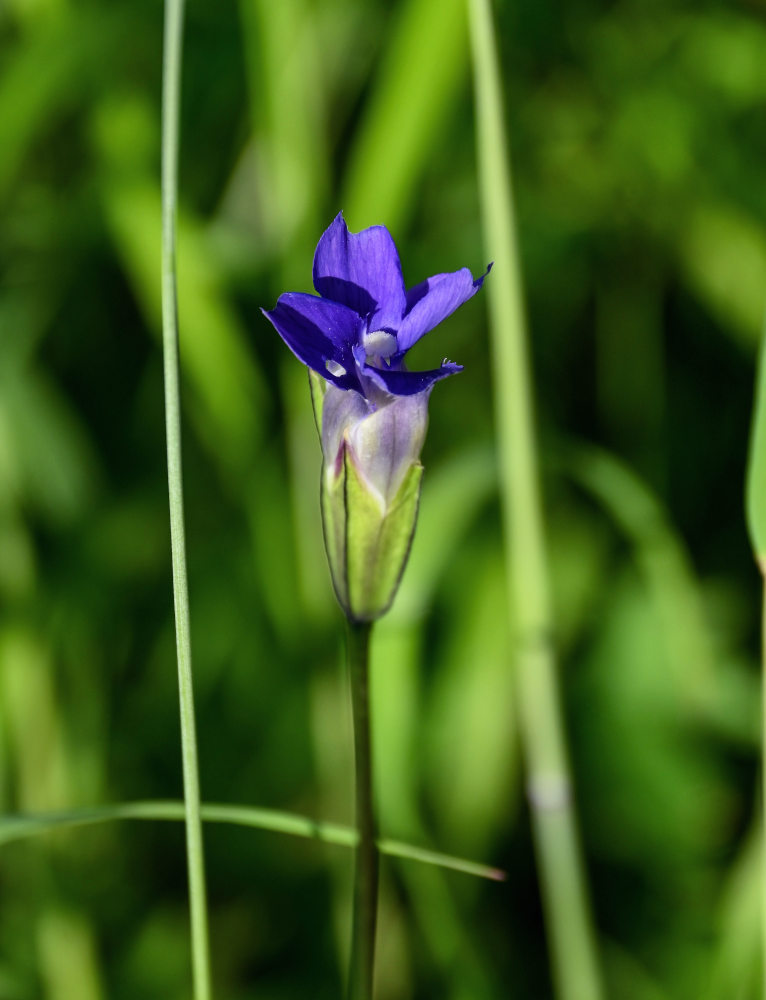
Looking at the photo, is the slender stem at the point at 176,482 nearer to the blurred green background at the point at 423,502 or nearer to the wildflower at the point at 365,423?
the wildflower at the point at 365,423

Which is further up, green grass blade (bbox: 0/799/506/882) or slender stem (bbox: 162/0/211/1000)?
slender stem (bbox: 162/0/211/1000)

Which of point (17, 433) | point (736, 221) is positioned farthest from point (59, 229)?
point (736, 221)

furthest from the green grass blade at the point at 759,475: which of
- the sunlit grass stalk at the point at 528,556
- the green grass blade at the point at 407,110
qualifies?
the green grass blade at the point at 407,110

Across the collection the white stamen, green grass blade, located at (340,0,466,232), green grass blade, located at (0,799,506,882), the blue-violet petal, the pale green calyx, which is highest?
green grass blade, located at (340,0,466,232)

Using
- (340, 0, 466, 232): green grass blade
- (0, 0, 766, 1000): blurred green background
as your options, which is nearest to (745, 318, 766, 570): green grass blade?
(0, 0, 766, 1000): blurred green background

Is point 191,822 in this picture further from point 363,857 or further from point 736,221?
point 736,221

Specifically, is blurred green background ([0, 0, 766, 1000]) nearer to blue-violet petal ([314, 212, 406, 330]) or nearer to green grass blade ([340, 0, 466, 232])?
green grass blade ([340, 0, 466, 232])
